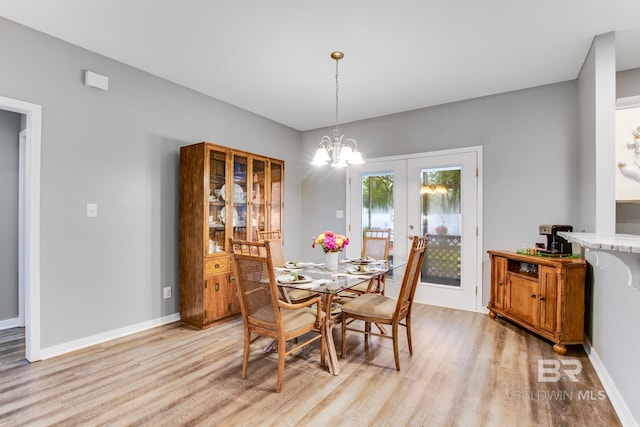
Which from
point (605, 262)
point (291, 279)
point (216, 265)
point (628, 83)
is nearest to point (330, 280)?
point (291, 279)

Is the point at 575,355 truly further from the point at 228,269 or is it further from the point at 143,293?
the point at 143,293

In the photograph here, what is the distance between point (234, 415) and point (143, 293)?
76.2 inches

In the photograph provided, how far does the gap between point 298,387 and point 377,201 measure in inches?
117

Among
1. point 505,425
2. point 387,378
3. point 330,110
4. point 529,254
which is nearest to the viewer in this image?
point 505,425

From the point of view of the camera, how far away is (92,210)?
2865 mm

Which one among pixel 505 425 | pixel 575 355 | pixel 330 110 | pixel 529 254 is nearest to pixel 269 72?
pixel 330 110

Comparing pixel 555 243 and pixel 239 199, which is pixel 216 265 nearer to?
pixel 239 199

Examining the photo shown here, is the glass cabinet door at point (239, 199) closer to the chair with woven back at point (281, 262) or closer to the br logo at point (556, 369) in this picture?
the chair with woven back at point (281, 262)

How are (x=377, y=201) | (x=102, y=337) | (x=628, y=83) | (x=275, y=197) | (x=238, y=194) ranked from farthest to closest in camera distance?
(x=377, y=201), (x=275, y=197), (x=238, y=194), (x=628, y=83), (x=102, y=337)

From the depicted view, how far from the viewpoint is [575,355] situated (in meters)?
2.67

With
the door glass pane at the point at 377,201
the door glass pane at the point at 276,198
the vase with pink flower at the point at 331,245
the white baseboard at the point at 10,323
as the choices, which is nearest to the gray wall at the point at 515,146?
the door glass pane at the point at 377,201

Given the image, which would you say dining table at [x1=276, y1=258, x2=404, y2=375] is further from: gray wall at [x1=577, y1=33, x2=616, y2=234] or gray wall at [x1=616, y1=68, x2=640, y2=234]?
gray wall at [x1=616, y1=68, x2=640, y2=234]

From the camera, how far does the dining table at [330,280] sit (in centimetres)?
228

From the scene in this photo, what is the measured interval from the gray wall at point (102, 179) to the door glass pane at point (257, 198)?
751 mm
